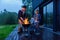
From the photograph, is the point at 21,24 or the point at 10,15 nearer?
the point at 21,24

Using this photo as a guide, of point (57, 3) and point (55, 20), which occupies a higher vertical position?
point (57, 3)

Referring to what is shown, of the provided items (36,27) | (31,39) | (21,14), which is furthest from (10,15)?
(31,39)

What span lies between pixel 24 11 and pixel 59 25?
5.10 m

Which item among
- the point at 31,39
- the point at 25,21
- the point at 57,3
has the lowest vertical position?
the point at 31,39

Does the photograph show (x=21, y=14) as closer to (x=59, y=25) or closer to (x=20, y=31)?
(x=20, y=31)

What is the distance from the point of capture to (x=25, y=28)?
519 inches

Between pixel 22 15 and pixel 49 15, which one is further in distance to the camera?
pixel 49 15

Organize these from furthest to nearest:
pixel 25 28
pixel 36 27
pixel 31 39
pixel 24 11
Answer: pixel 36 27 < pixel 25 28 < pixel 24 11 < pixel 31 39

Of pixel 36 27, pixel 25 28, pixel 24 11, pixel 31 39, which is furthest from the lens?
pixel 36 27

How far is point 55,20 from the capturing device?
656 inches

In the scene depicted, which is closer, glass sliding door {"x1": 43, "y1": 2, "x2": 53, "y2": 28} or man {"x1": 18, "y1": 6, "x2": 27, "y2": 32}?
man {"x1": 18, "y1": 6, "x2": 27, "y2": 32}

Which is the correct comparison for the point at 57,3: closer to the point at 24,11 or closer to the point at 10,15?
the point at 10,15

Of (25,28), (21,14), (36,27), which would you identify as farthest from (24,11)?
(36,27)

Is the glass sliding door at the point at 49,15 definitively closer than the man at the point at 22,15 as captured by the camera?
No
